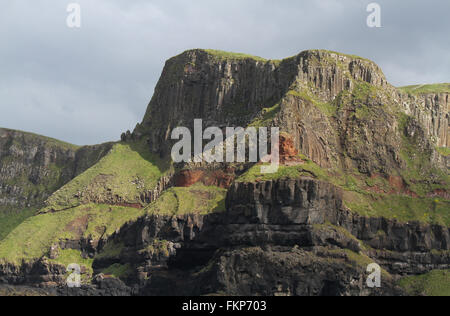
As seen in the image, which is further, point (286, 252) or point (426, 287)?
point (426, 287)

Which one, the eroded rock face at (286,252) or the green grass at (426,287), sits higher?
the eroded rock face at (286,252)

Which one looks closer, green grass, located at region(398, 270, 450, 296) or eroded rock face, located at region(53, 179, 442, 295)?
eroded rock face, located at region(53, 179, 442, 295)

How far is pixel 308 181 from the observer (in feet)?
645

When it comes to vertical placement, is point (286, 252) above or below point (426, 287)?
above

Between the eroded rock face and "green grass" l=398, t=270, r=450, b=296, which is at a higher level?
the eroded rock face

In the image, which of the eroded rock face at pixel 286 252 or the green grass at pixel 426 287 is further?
the green grass at pixel 426 287
